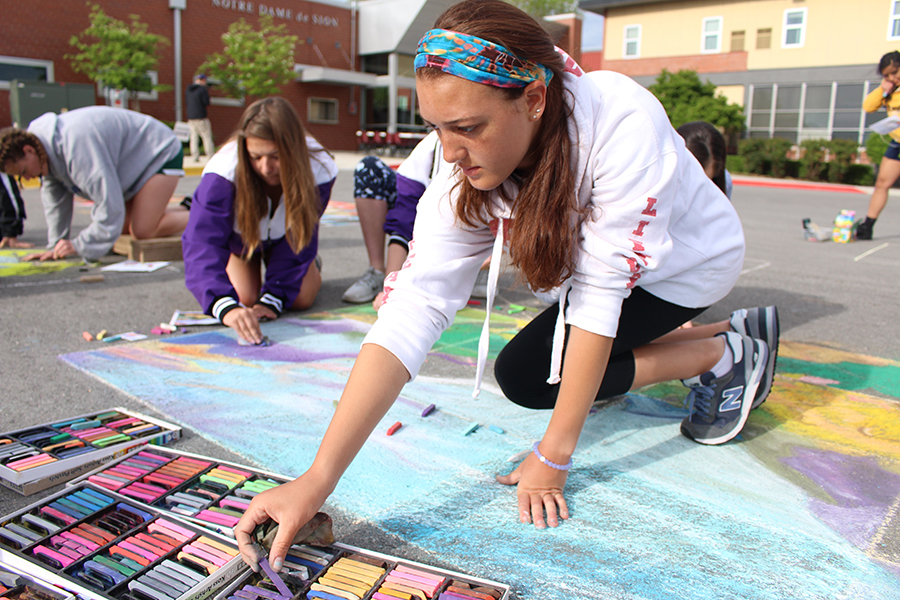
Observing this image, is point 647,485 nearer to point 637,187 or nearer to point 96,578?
point 637,187

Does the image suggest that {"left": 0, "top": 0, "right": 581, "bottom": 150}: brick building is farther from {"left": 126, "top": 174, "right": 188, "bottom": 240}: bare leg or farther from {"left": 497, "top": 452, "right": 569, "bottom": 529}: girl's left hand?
{"left": 497, "top": 452, "right": 569, "bottom": 529}: girl's left hand

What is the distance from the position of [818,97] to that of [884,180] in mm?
17036

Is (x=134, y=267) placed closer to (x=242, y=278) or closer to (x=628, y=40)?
(x=242, y=278)

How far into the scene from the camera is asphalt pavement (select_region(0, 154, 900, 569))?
2.11 meters

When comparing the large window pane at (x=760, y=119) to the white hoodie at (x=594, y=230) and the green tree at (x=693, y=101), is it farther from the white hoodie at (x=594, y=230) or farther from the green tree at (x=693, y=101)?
the white hoodie at (x=594, y=230)

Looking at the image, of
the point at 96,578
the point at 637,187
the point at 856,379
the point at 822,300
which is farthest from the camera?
the point at 822,300

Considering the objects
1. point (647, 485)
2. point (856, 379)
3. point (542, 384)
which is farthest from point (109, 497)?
point (856, 379)

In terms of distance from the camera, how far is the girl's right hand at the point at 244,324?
2816 millimetres

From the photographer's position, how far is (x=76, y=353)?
2627mm

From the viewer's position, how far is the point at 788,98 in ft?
68.8

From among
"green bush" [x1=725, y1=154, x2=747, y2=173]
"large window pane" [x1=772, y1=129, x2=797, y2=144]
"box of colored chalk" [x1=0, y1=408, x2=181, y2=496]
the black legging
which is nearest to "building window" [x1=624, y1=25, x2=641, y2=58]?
"large window pane" [x1=772, y1=129, x2=797, y2=144]

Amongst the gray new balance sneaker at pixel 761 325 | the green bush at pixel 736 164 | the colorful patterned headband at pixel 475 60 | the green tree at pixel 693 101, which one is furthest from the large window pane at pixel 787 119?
the colorful patterned headband at pixel 475 60

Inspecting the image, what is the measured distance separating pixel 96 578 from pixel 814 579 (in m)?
1.45

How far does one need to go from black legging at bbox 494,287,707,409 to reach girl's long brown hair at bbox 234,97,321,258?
63.0 inches
